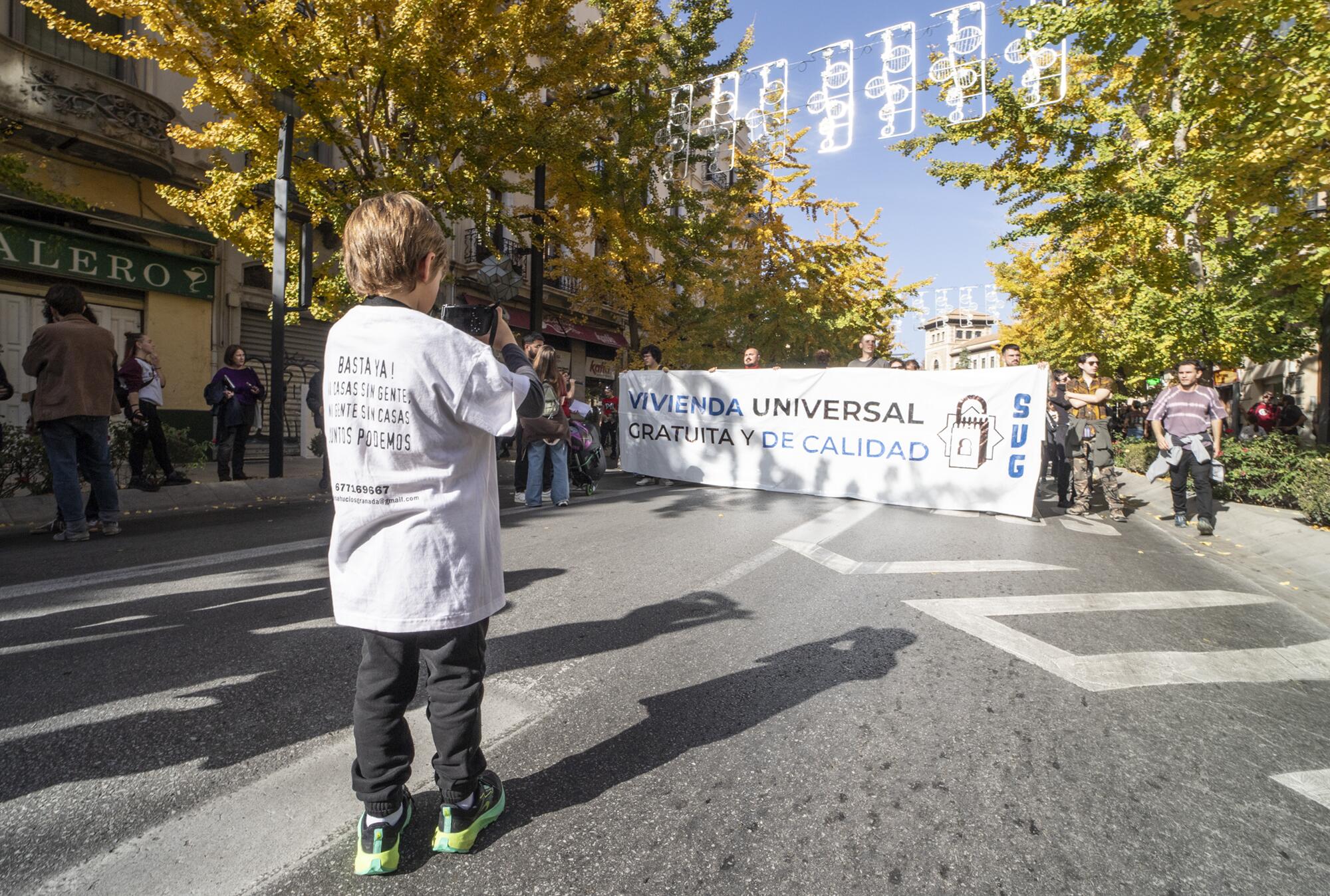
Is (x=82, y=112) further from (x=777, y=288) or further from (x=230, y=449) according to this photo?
(x=777, y=288)

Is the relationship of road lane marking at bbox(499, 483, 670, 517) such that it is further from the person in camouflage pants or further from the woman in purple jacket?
the person in camouflage pants

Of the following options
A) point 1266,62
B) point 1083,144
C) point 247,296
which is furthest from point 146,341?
point 1083,144

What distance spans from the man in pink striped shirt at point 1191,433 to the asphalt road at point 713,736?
3794 millimetres

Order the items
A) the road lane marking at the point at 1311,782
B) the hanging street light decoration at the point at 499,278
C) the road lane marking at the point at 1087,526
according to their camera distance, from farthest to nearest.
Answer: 1. the hanging street light decoration at the point at 499,278
2. the road lane marking at the point at 1087,526
3. the road lane marking at the point at 1311,782

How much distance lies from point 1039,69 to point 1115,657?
34.6 ft

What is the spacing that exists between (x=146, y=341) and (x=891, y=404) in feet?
28.9

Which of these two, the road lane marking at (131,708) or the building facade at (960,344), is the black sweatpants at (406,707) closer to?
the road lane marking at (131,708)

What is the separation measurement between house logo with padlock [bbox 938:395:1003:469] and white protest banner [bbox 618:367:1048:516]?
0.4 inches

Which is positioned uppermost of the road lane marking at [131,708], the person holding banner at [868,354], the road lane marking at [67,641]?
the person holding banner at [868,354]

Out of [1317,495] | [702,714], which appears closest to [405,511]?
[702,714]

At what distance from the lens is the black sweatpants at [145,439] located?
8148mm

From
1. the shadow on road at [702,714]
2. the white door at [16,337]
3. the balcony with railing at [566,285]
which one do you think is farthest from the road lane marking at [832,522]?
the balcony with railing at [566,285]

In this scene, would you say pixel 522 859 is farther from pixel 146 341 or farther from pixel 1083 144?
pixel 1083 144

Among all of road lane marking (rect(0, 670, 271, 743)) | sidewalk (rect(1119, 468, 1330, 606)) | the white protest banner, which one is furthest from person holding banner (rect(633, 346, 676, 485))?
road lane marking (rect(0, 670, 271, 743))
